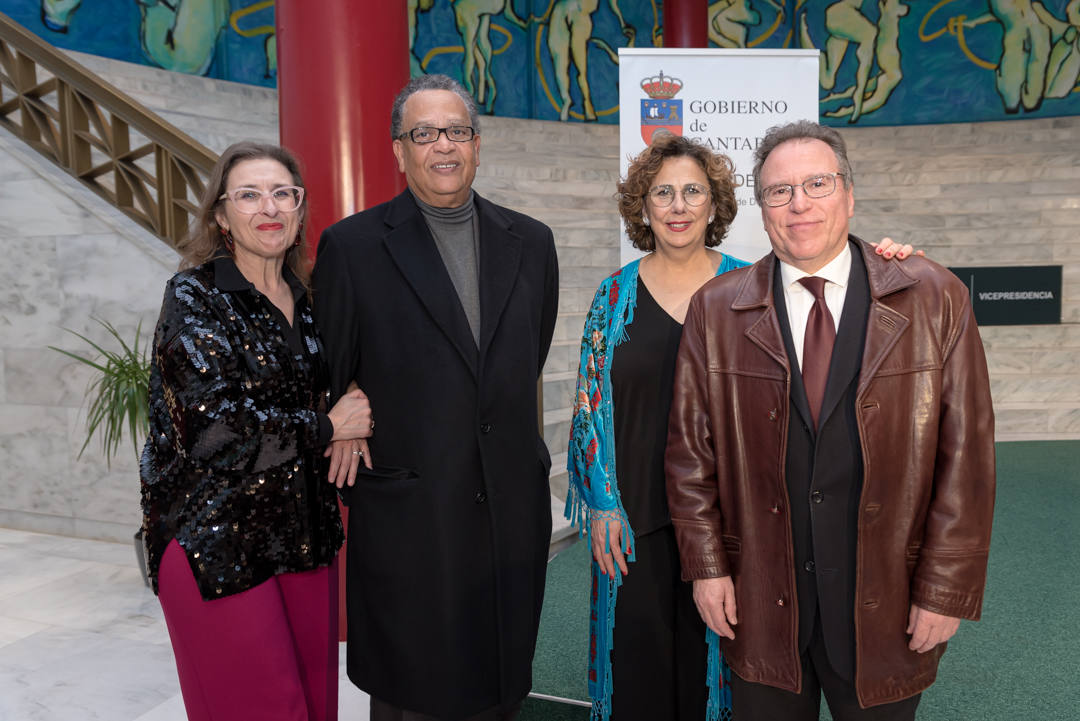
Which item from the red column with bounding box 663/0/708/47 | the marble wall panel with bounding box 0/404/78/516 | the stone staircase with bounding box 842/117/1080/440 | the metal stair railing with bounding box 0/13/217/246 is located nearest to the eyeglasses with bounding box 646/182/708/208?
the metal stair railing with bounding box 0/13/217/246

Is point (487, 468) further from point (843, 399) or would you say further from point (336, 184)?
point (336, 184)

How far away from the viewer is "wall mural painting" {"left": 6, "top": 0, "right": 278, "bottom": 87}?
711 cm

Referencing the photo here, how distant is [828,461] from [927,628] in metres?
0.35

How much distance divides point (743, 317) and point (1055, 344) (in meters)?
7.49

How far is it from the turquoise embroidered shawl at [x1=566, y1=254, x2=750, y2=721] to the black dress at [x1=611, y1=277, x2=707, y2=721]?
0.03 meters

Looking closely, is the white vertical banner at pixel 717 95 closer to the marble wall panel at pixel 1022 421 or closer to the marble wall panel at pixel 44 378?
the marble wall panel at pixel 44 378

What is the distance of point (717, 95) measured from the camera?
10.4 ft

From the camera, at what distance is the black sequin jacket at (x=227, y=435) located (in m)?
→ 1.59

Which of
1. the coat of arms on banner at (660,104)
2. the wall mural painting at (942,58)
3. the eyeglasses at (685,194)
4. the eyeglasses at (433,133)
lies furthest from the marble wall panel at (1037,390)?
the eyeglasses at (433,133)

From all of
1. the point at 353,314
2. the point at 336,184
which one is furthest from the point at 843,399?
the point at 336,184

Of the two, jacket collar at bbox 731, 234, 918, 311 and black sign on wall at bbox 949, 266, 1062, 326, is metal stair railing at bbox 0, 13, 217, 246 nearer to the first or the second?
jacket collar at bbox 731, 234, 918, 311

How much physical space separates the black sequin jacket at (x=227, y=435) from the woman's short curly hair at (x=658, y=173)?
957 millimetres

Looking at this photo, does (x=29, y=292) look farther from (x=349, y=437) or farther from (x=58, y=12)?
(x=58, y=12)

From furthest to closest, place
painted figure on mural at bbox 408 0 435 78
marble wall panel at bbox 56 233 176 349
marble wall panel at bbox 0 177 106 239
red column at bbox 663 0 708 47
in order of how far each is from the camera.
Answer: painted figure on mural at bbox 408 0 435 78
red column at bbox 663 0 708 47
marble wall panel at bbox 0 177 106 239
marble wall panel at bbox 56 233 176 349
